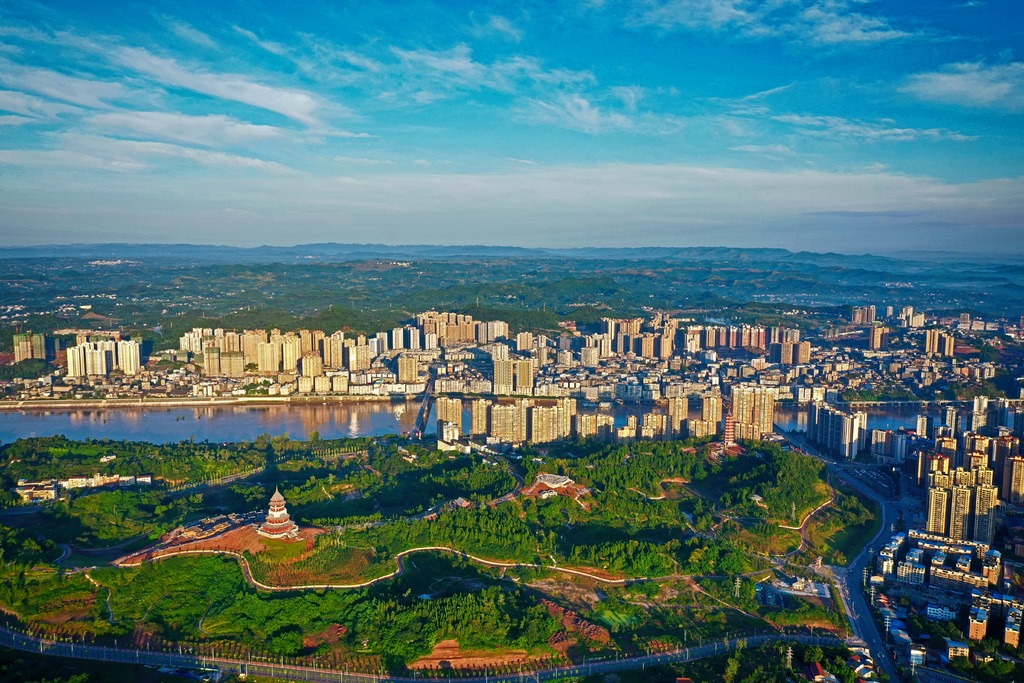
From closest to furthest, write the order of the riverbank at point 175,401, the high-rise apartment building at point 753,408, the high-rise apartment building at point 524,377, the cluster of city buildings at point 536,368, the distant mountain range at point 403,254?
1. the high-rise apartment building at point 753,408
2. the riverbank at point 175,401
3. the cluster of city buildings at point 536,368
4. the high-rise apartment building at point 524,377
5. the distant mountain range at point 403,254

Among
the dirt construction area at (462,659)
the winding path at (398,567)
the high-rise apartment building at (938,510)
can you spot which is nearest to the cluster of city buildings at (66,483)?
the winding path at (398,567)

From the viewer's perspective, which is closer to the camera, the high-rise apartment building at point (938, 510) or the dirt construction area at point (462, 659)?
the dirt construction area at point (462, 659)

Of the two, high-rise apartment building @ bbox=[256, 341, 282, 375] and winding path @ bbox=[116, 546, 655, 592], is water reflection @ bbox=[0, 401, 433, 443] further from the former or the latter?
winding path @ bbox=[116, 546, 655, 592]

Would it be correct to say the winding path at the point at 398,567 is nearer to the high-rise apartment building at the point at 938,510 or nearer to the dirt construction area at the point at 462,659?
the dirt construction area at the point at 462,659

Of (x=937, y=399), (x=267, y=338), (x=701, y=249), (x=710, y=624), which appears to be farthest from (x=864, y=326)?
(x=701, y=249)

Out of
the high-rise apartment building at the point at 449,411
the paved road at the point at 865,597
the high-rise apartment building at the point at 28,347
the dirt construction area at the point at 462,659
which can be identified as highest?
the high-rise apartment building at the point at 28,347

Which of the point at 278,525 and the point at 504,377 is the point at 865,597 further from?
the point at 504,377

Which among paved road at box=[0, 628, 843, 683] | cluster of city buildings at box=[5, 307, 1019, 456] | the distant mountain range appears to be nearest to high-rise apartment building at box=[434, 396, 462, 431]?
cluster of city buildings at box=[5, 307, 1019, 456]

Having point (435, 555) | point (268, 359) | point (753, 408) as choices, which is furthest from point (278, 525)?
point (268, 359)
